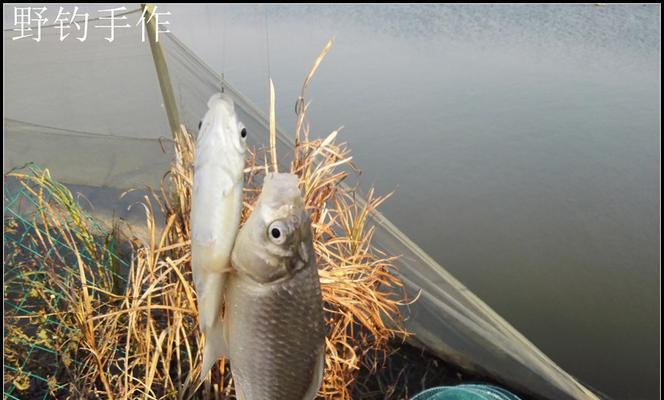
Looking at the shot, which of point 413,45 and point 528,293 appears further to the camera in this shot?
point 413,45

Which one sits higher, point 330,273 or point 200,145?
point 200,145

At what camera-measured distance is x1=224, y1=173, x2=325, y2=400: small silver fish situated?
3.36 feet

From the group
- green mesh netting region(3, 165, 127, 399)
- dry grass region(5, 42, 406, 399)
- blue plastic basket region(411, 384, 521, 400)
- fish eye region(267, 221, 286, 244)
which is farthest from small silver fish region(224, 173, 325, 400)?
blue plastic basket region(411, 384, 521, 400)

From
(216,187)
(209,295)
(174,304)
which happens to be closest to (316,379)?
(209,295)

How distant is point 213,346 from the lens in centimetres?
114

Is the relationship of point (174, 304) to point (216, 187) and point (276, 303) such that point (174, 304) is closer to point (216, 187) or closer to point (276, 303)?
point (276, 303)

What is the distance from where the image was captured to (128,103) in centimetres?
375

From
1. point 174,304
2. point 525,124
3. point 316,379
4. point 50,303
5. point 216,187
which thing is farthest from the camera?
point 525,124

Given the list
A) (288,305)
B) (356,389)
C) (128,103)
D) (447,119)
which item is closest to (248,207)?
(288,305)

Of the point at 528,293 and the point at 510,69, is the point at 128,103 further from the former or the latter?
the point at 510,69

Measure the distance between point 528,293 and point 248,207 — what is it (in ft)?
10.2

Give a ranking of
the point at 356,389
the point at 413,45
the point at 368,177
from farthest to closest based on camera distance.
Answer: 1. the point at 413,45
2. the point at 368,177
3. the point at 356,389

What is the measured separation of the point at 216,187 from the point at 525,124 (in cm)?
636

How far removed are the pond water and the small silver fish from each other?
288cm
